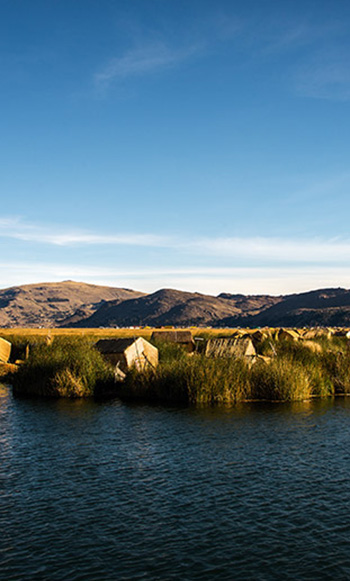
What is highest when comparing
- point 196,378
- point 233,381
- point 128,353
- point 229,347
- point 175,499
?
point 229,347

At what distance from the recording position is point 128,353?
104ft

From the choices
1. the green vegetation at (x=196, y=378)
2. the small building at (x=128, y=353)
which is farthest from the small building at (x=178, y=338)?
→ the green vegetation at (x=196, y=378)

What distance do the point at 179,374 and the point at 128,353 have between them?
5.75 m

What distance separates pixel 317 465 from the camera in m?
15.0

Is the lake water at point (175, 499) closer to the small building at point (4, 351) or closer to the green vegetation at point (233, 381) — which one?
the green vegetation at point (233, 381)

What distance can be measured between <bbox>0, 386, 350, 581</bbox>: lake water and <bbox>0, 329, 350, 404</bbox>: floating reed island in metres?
4.47

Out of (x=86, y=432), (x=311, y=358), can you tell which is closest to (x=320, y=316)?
(x=311, y=358)

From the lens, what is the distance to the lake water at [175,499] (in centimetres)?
950

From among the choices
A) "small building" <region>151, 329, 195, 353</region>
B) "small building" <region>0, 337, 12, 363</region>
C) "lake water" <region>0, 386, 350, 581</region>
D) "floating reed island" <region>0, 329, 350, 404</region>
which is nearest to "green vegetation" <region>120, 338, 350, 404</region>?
"floating reed island" <region>0, 329, 350, 404</region>

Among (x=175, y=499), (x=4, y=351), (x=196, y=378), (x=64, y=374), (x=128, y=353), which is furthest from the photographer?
(x=4, y=351)

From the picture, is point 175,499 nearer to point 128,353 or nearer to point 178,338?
point 128,353

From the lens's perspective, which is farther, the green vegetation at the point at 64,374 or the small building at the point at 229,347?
the small building at the point at 229,347

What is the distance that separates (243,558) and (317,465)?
19.5 feet

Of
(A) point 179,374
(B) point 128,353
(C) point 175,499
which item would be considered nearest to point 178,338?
(B) point 128,353
